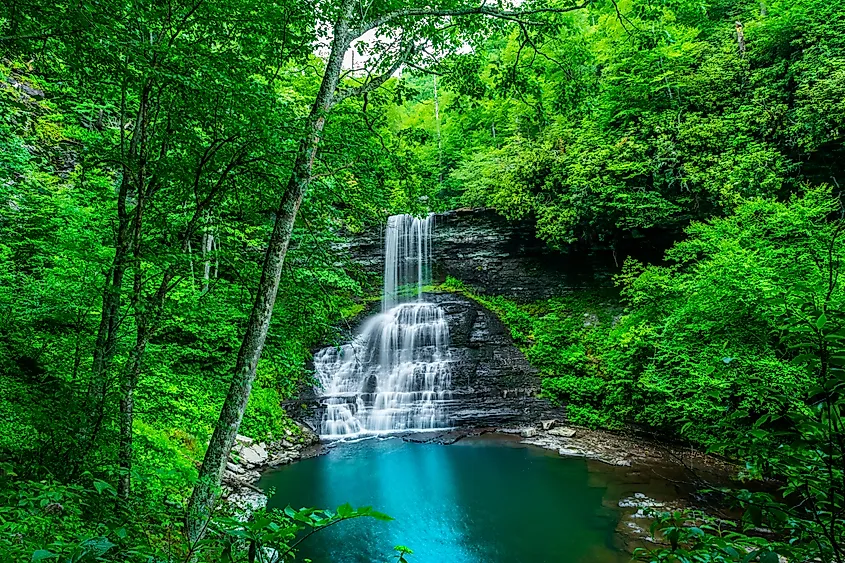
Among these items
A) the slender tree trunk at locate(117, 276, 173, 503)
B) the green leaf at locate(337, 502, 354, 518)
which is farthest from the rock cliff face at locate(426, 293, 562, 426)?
the green leaf at locate(337, 502, 354, 518)

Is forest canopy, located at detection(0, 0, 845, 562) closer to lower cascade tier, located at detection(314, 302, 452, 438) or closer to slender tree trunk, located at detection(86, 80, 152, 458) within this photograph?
slender tree trunk, located at detection(86, 80, 152, 458)

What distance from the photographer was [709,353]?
757 cm

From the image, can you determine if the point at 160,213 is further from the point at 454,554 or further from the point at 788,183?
the point at 788,183

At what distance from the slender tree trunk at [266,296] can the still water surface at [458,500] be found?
3.69 meters

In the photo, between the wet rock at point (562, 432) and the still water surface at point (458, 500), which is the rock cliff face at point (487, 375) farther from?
the still water surface at point (458, 500)

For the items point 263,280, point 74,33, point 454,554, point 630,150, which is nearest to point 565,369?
point 630,150

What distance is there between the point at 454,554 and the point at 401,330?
944 cm

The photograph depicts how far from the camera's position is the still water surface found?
21.3ft

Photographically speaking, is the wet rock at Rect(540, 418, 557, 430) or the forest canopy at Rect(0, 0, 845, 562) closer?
the forest canopy at Rect(0, 0, 845, 562)

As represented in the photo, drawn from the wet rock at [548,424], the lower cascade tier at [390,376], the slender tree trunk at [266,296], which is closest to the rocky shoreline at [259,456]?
the lower cascade tier at [390,376]

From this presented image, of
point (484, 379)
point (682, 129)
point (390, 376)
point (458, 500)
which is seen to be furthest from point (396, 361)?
point (682, 129)

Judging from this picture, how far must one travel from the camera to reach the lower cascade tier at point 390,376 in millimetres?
12688

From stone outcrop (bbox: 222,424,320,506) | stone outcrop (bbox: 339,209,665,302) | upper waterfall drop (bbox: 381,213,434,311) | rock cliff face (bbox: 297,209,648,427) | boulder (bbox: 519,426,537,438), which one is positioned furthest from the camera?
upper waterfall drop (bbox: 381,213,434,311)

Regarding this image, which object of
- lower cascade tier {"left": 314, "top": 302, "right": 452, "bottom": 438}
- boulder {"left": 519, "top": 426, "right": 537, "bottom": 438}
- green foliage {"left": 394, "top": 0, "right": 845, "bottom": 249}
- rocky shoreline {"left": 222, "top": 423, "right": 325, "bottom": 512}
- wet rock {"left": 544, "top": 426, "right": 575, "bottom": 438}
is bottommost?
rocky shoreline {"left": 222, "top": 423, "right": 325, "bottom": 512}
